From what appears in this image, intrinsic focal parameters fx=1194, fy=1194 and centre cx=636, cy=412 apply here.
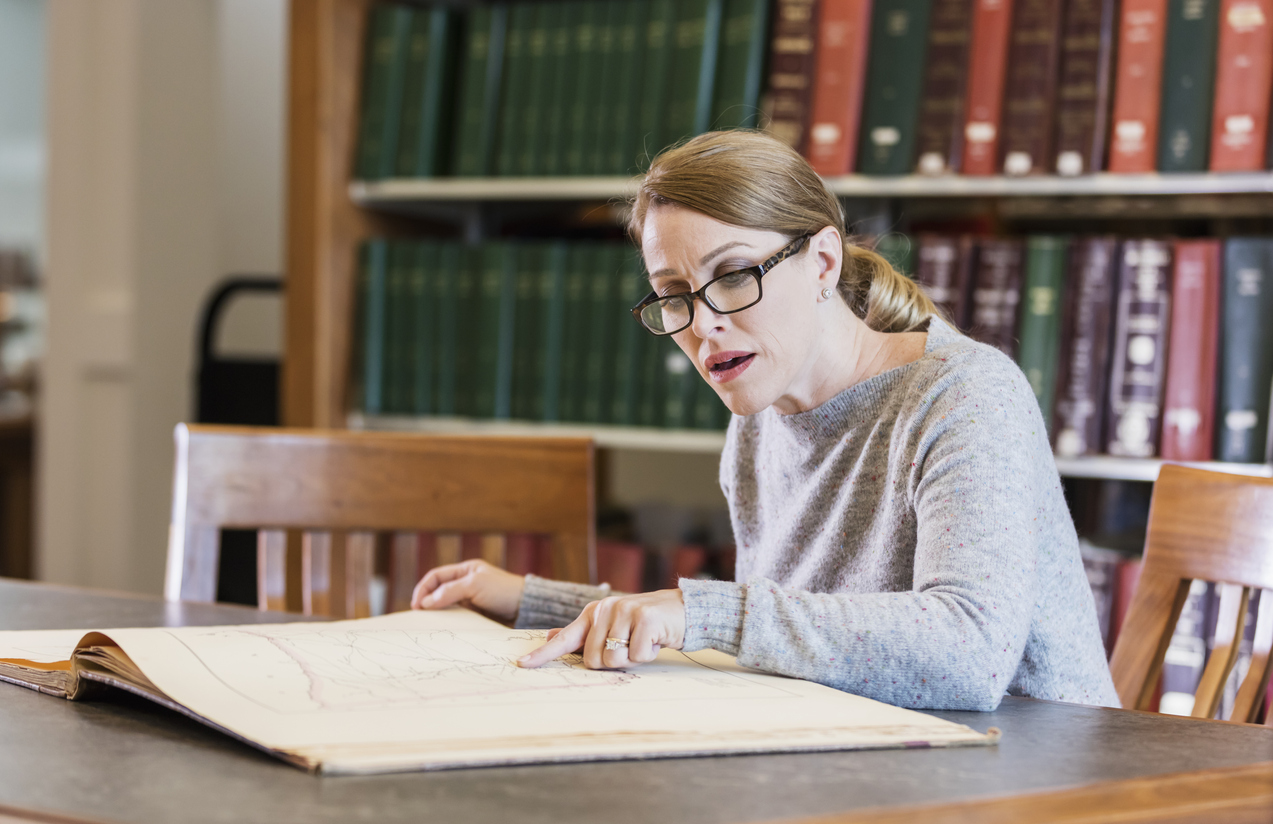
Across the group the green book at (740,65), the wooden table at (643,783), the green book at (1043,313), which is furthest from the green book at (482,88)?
the wooden table at (643,783)

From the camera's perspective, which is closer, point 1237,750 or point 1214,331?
point 1237,750

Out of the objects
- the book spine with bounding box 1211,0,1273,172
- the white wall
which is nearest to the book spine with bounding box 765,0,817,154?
the book spine with bounding box 1211,0,1273,172

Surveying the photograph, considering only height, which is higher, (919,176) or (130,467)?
(919,176)

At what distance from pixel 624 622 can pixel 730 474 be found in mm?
509

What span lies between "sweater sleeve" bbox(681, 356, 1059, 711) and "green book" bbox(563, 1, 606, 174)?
3.80 ft

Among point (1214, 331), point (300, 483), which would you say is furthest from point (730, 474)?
point (1214, 331)

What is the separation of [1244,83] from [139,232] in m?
2.03

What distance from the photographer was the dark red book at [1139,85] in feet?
5.14

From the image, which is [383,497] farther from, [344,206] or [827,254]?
[344,206]

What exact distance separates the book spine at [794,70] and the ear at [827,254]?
0.78 m

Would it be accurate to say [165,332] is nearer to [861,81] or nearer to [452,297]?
[452,297]

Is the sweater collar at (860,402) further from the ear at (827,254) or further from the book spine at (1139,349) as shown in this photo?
the book spine at (1139,349)

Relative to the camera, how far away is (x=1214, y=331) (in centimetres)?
156

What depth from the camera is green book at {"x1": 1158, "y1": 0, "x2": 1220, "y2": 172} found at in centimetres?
154
